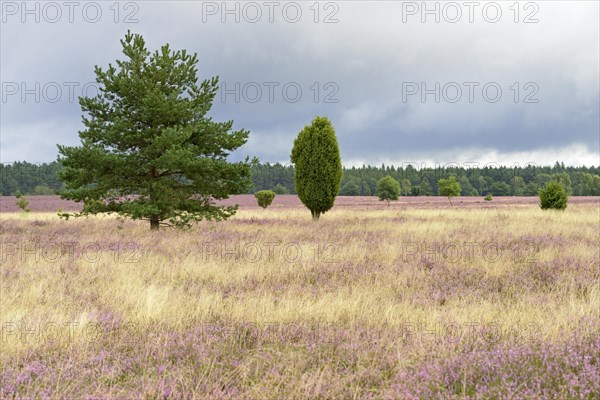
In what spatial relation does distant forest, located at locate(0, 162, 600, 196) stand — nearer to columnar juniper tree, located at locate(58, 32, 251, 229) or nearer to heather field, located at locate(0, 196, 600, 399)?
columnar juniper tree, located at locate(58, 32, 251, 229)

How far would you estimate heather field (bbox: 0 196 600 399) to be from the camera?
348 centimetres

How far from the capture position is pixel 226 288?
7250 millimetres

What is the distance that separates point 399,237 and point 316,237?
9.24ft

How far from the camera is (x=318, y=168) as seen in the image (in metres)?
25.1

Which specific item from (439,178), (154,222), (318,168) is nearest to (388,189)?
(318,168)

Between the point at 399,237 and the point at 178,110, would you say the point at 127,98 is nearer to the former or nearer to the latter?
the point at 178,110

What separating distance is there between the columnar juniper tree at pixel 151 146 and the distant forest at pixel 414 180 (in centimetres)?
9215

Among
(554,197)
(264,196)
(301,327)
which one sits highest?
(264,196)

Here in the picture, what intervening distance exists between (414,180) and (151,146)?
155 meters

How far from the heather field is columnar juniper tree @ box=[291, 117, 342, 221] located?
14.8 meters

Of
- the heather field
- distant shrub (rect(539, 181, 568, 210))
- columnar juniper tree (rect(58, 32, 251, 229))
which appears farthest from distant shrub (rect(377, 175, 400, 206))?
the heather field

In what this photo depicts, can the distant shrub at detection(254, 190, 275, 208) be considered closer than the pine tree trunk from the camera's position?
No

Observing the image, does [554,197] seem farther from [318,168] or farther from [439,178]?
[439,178]

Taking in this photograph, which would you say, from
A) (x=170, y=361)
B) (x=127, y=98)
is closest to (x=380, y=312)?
(x=170, y=361)
